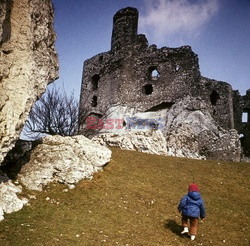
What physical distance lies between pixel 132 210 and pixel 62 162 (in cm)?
394

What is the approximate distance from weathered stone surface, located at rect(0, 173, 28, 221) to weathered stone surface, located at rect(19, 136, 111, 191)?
2.60 ft

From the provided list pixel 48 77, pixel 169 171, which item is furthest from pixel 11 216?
pixel 169 171

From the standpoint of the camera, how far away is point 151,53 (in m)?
28.0

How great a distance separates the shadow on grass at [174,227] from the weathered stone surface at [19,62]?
6.24 metres

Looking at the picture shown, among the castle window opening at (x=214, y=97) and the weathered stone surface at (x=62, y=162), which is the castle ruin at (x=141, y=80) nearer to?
the castle window opening at (x=214, y=97)

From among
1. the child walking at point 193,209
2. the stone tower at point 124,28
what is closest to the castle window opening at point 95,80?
the stone tower at point 124,28

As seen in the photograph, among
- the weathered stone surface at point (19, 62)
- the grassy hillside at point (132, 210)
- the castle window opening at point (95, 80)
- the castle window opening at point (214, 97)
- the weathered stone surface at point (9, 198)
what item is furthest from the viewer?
the castle window opening at point (95, 80)

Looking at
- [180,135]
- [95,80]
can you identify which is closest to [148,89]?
[95,80]

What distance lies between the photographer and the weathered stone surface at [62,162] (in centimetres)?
1080

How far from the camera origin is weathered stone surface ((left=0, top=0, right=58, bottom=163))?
28.7 ft

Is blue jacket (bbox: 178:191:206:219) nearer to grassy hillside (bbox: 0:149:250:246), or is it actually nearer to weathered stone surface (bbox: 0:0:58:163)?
grassy hillside (bbox: 0:149:250:246)

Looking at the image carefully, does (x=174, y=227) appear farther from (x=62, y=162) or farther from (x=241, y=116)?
(x=241, y=116)

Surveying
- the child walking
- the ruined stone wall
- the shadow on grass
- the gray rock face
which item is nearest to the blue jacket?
the child walking

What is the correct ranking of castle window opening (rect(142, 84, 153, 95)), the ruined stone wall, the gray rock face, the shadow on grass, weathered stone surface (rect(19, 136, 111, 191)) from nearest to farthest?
the shadow on grass
weathered stone surface (rect(19, 136, 111, 191))
the gray rock face
the ruined stone wall
castle window opening (rect(142, 84, 153, 95))
